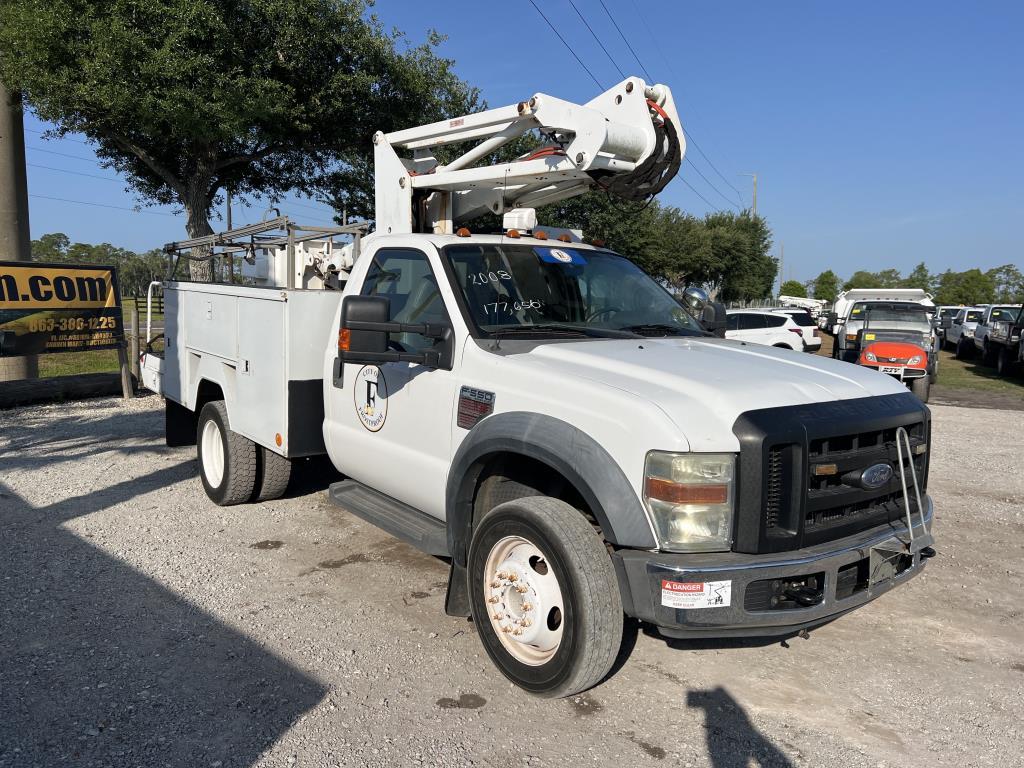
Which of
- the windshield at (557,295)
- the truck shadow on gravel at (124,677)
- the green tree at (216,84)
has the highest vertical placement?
the green tree at (216,84)

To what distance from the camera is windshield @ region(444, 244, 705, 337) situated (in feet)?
13.8

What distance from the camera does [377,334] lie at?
387 centimetres

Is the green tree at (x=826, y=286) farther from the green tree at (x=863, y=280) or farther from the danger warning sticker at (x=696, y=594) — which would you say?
the danger warning sticker at (x=696, y=594)

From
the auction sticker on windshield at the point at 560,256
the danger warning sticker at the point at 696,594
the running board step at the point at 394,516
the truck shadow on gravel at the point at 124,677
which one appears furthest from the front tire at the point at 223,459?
the danger warning sticker at the point at 696,594

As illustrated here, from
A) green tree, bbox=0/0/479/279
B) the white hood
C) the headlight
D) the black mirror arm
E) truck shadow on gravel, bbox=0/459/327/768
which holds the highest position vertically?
green tree, bbox=0/0/479/279

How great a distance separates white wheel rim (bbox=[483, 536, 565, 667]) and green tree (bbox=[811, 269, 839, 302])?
392ft

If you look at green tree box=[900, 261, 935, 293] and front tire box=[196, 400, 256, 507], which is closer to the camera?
front tire box=[196, 400, 256, 507]

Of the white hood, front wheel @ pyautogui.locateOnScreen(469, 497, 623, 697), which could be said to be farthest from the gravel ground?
the white hood

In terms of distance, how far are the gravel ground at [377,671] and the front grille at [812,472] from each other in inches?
35.0

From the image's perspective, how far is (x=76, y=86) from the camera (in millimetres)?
12070

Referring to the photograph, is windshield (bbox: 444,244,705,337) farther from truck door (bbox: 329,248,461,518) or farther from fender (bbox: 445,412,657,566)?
fender (bbox: 445,412,657,566)

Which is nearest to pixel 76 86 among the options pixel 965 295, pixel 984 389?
pixel 984 389

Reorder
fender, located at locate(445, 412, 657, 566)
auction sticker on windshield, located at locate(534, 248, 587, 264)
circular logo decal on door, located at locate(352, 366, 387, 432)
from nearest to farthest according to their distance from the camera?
fender, located at locate(445, 412, 657, 566), circular logo decal on door, located at locate(352, 366, 387, 432), auction sticker on windshield, located at locate(534, 248, 587, 264)

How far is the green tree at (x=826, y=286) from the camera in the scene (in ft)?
383
